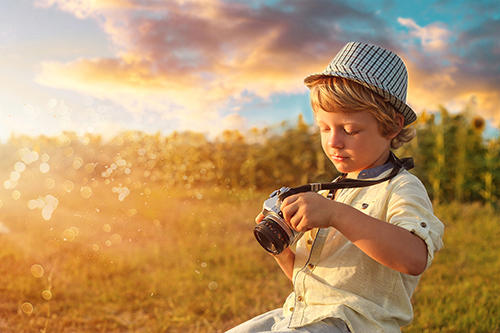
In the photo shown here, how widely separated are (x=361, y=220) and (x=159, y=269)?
266 cm

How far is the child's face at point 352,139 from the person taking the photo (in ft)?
4.26

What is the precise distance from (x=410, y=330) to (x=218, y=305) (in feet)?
4.45

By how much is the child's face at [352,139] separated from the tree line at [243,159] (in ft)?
10.0

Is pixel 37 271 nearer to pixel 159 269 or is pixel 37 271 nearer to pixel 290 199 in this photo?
pixel 159 269

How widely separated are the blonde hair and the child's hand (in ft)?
1.16

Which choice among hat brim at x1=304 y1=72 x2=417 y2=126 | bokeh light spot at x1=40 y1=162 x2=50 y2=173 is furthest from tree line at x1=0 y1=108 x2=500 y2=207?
hat brim at x1=304 y1=72 x2=417 y2=126

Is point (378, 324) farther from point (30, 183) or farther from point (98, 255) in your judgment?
point (30, 183)

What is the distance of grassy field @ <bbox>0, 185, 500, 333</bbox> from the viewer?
2.69 metres

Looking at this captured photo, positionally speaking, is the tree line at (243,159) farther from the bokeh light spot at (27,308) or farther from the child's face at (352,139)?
the child's face at (352,139)

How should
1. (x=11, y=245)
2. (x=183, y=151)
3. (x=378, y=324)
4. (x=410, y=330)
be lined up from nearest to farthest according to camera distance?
1. (x=378, y=324)
2. (x=410, y=330)
3. (x=11, y=245)
4. (x=183, y=151)

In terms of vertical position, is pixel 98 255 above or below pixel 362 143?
below

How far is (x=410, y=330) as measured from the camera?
2607mm

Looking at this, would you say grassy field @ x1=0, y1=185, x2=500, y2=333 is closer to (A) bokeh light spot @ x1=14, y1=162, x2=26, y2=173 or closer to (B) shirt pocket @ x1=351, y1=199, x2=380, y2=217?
(A) bokeh light spot @ x1=14, y1=162, x2=26, y2=173

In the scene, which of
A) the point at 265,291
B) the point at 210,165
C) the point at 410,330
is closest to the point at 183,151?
the point at 210,165
